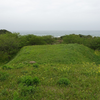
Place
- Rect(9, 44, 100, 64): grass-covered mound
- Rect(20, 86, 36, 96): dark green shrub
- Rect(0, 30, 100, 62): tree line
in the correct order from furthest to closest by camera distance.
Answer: Rect(0, 30, 100, 62): tree line < Rect(9, 44, 100, 64): grass-covered mound < Rect(20, 86, 36, 96): dark green shrub

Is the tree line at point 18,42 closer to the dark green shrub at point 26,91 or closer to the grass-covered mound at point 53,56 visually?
the grass-covered mound at point 53,56

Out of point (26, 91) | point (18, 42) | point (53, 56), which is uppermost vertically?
point (18, 42)

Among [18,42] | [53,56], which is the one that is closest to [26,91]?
[53,56]

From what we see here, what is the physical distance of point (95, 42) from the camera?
86.8 ft

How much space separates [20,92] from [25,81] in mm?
977

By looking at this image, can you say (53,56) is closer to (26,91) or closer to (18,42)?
(26,91)

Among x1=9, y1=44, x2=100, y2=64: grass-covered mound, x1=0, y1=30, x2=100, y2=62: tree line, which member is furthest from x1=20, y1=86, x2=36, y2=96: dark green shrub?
x1=0, y1=30, x2=100, y2=62: tree line

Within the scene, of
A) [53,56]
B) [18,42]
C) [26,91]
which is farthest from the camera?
[18,42]

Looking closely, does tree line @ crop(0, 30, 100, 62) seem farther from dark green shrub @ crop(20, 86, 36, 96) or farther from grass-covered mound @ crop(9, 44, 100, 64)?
dark green shrub @ crop(20, 86, 36, 96)

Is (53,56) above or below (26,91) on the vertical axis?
above

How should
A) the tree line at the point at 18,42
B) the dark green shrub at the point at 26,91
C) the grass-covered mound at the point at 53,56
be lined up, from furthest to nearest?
the tree line at the point at 18,42
the grass-covered mound at the point at 53,56
the dark green shrub at the point at 26,91

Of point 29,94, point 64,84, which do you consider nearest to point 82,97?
point 64,84

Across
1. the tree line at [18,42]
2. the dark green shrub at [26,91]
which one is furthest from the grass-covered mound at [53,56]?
the dark green shrub at [26,91]

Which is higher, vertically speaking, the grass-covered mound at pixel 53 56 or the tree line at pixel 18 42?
the tree line at pixel 18 42
